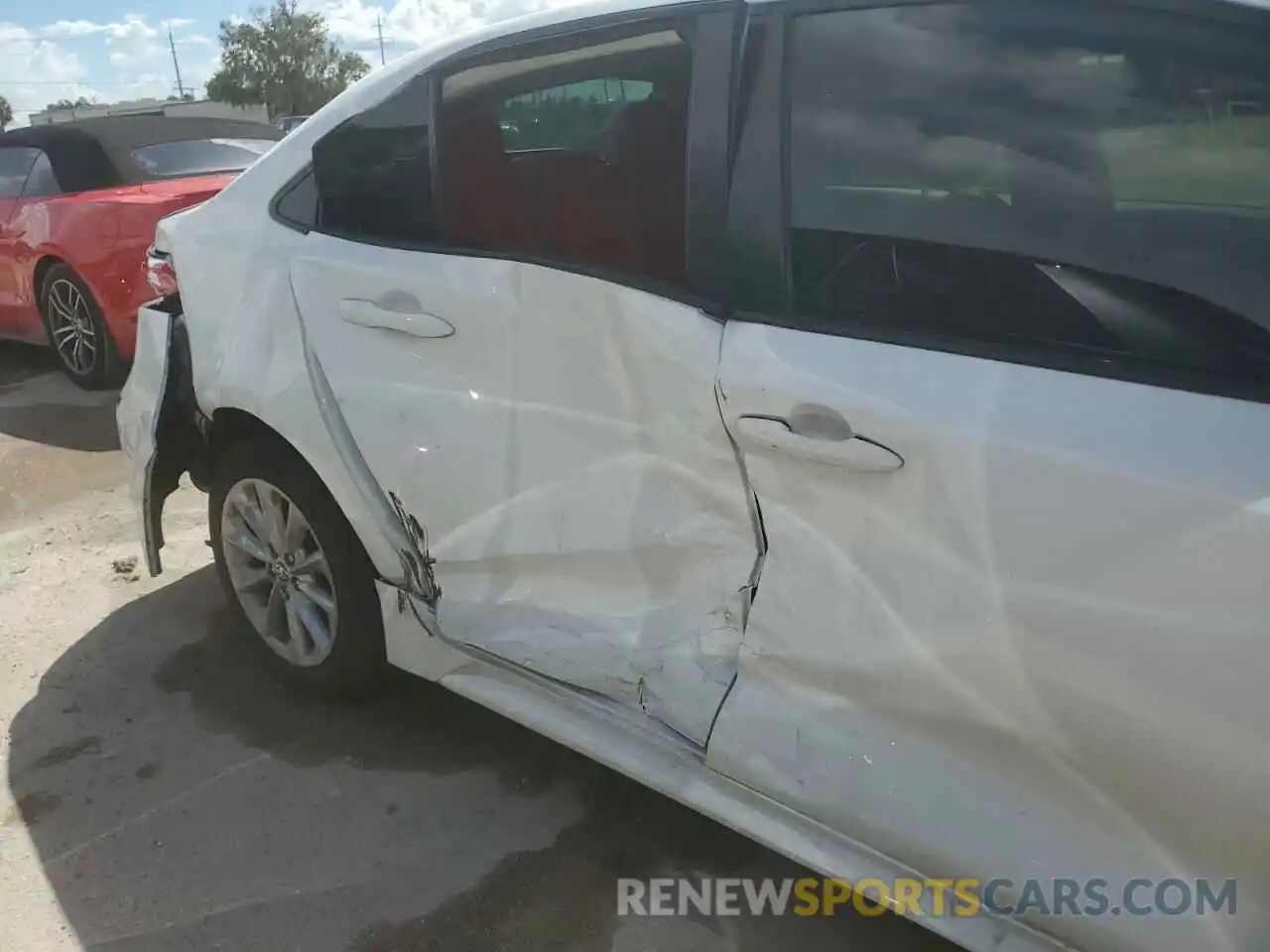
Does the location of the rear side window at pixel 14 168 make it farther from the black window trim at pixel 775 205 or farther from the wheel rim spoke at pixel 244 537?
the black window trim at pixel 775 205

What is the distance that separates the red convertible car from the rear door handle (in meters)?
3.61

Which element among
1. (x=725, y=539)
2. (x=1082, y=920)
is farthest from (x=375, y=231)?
(x=1082, y=920)

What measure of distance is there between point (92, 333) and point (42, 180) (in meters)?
1.05

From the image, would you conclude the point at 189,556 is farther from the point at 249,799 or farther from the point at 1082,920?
the point at 1082,920

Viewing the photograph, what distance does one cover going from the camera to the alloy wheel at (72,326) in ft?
19.5

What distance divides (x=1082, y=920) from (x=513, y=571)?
1.24m

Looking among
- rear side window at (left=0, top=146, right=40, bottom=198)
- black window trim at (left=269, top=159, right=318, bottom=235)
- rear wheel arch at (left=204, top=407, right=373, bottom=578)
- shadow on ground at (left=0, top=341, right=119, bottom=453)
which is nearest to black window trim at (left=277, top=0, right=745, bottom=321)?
black window trim at (left=269, top=159, right=318, bottom=235)

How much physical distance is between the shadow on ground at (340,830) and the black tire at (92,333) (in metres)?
3.12

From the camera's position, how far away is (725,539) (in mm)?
1884

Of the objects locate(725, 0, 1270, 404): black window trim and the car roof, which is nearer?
locate(725, 0, 1270, 404): black window trim

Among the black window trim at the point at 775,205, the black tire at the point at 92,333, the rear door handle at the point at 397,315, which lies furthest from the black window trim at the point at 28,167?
the black window trim at the point at 775,205

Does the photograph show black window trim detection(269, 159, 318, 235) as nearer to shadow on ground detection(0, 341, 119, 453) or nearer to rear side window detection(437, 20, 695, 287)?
rear side window detection(437, 20, 695, 287)

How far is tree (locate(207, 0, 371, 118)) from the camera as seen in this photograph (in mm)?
50844

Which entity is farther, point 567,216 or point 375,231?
point 375,231
